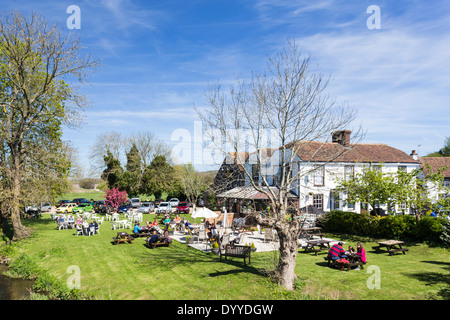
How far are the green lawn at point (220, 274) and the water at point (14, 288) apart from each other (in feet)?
3.68

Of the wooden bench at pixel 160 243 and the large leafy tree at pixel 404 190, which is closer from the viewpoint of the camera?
the wooden bench at pixel 160 243

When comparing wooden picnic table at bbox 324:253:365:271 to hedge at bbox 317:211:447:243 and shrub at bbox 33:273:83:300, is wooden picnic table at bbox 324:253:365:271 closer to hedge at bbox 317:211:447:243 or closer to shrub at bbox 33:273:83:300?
hedge at bbox 317:211:447:243

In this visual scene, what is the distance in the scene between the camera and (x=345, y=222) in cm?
2197

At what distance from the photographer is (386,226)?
1905 cm

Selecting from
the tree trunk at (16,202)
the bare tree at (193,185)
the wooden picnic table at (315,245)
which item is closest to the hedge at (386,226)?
the wooden picnic table at (315,245)

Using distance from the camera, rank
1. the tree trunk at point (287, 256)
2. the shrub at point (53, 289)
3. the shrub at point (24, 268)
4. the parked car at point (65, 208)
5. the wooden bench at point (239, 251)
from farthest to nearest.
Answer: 1. the parked car at point (65, 208)
2. the shrub at point (24, 268)
3. the wooden bench at point (239, 251)
4. the shrub at point (53, 289)
5. the tree trunk at point (287, 256)

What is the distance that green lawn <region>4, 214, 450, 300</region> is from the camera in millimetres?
9664

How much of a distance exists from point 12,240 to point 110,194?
600 inches

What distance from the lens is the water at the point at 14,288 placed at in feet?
39.5

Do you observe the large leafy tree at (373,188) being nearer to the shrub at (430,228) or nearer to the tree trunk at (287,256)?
the shrub at (430,228)

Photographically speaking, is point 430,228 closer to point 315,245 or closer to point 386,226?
point 386,226

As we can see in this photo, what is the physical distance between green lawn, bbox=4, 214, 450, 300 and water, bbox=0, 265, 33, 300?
1.12m

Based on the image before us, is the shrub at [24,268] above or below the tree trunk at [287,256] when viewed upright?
below
